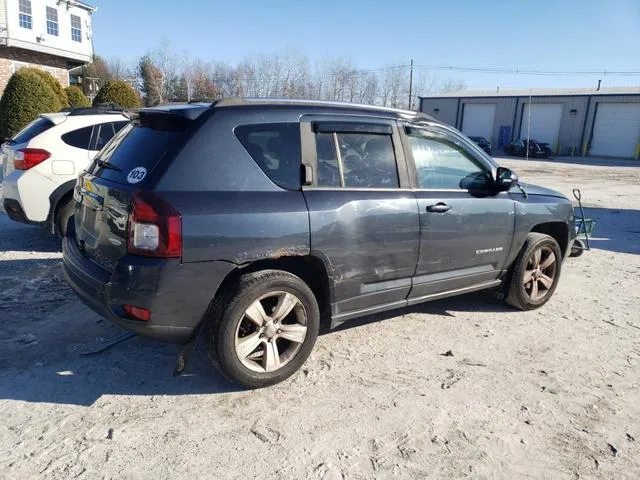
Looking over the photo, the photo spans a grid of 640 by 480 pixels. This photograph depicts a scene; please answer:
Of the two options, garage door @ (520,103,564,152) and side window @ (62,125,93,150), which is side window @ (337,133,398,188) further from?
garage door @ (520,103,564,152)

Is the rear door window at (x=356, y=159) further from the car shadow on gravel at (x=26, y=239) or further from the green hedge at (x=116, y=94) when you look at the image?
the green hedge at (x=116, y=94)

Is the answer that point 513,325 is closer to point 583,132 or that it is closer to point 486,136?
point 583,132

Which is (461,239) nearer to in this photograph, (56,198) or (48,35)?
(56,198)

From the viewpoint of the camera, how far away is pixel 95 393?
11.2 ft

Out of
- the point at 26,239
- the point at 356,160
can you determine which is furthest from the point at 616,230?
the point at 26,239

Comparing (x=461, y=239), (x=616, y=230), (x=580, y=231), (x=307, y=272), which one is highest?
(x=461, y=239)

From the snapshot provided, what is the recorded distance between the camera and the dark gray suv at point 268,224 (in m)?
3.11

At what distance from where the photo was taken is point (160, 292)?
3049 millimetres

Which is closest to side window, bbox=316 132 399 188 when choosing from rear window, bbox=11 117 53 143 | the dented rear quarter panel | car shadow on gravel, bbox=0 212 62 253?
the dented rear quarter panel

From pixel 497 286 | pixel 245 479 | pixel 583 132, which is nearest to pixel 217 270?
pixel 245 479

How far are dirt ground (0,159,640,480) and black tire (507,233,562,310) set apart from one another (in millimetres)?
180

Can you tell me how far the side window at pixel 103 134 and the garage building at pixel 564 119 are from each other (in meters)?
35.9

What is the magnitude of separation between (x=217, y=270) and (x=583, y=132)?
149ft

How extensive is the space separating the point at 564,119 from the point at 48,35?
126 feet
